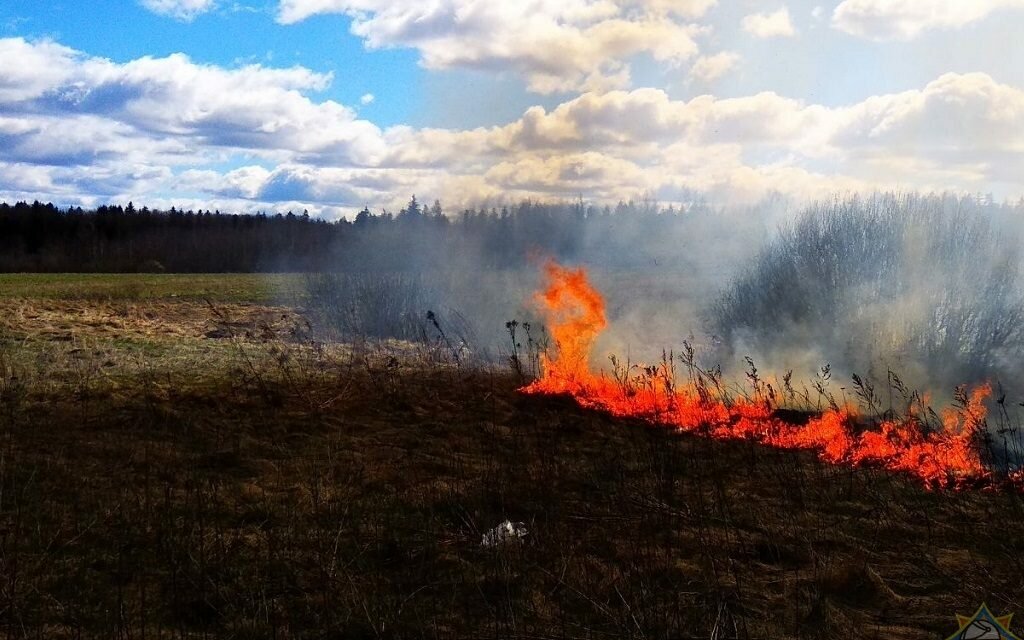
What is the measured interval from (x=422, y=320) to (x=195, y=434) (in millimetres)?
15250

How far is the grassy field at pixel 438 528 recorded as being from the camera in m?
5.69

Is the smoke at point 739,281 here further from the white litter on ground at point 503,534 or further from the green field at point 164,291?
the white litter on ground at point 503,534

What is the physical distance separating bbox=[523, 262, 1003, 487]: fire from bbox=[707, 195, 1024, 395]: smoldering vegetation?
1328 mm

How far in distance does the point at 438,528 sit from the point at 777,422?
8.81 meters

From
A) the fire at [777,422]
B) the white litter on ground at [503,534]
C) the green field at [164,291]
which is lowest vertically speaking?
the fire at [777,422]

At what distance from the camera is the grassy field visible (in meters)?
5.69

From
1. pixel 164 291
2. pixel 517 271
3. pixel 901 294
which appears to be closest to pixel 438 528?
pixel 901 294

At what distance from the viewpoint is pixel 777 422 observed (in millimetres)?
14062

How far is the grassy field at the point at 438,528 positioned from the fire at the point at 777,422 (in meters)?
0.85

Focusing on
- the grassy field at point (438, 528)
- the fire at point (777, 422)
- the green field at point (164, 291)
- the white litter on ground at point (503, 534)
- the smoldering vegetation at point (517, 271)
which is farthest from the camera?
the green field at point (164, 291)

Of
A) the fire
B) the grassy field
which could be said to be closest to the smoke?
the fire

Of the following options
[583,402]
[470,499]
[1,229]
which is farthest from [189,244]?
[470,499]

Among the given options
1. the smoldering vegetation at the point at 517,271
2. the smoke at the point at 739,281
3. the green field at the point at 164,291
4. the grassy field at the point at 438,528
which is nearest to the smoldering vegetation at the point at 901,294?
the smoke at the point at 739,281

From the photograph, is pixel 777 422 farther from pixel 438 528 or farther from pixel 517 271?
pixel 517 271
